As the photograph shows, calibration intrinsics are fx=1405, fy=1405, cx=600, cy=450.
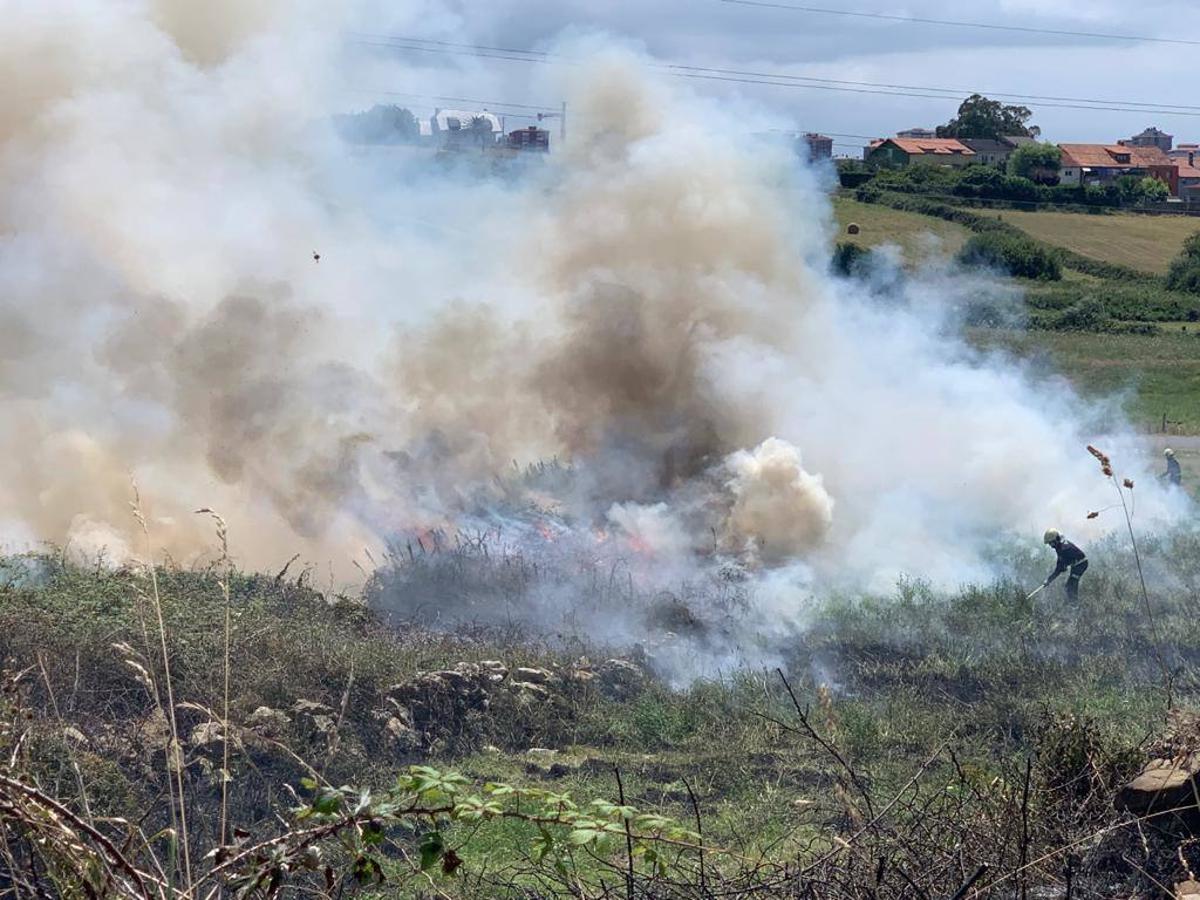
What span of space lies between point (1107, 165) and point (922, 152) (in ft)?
68.3

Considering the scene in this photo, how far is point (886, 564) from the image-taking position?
17750mm

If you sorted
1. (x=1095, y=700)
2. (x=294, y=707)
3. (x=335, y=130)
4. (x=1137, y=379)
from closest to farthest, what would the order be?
(x=294, y=707) → (x=1095, y=700) → (x=335, y=130) → (x=1137, y=379)

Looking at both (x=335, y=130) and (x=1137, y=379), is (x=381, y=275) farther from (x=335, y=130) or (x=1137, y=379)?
(x=1137, y=379)

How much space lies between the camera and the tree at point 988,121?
283ft

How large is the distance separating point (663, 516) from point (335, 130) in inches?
404

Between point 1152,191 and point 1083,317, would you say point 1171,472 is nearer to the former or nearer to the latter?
point 1083,317

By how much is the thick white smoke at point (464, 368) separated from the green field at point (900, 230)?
17.3 m

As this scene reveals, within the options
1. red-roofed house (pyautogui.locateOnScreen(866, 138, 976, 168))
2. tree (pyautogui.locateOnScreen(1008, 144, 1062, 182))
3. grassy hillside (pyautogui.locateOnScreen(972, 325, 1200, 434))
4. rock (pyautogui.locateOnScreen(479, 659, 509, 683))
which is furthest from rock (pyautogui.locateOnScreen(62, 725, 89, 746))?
red-roofed house (pyautogui.locateOnScreen(866, 138, 976, 168))

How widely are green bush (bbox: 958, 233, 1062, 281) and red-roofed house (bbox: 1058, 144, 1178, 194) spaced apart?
1485 inches

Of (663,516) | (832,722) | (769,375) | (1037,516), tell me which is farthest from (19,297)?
(832,722)

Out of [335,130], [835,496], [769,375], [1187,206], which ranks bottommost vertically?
[1187,206]

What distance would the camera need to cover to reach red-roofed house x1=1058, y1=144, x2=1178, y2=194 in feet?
284


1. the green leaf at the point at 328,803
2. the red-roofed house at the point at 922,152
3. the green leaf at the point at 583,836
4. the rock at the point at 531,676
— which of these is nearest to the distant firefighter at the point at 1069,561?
the rock at the point at 531,676

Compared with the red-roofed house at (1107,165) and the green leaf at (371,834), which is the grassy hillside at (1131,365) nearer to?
the green leaf at (371,834)
